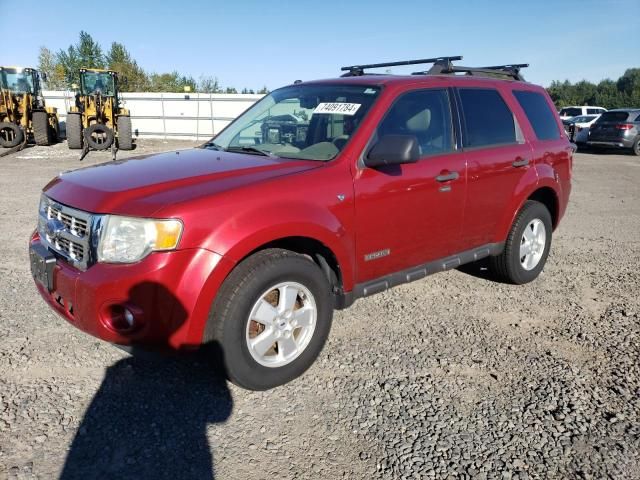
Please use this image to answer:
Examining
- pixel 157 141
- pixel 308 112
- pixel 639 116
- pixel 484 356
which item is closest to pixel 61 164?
pixel 157 141

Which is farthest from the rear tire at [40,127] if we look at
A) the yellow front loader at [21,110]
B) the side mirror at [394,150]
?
the side mirror at [394,150]

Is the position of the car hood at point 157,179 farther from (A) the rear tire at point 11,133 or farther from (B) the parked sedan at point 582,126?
(B) the parked sedan at point 582,126

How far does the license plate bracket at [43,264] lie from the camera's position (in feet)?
9.48

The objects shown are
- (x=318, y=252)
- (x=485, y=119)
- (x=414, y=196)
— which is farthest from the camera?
(x=485, y=119)

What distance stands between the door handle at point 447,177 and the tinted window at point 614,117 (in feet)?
57.1

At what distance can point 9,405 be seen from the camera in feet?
9.20

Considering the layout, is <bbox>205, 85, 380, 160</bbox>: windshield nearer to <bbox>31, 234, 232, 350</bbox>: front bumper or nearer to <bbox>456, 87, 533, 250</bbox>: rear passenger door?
<bbox>456, 87, 533, 250</bbox>: rear passenger door

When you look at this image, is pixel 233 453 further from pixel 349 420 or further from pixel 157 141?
pixel 157 141

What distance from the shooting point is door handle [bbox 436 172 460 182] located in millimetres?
3743

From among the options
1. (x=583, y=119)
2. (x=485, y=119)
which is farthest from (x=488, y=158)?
(x=583, y=119)

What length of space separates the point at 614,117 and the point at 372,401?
1918 centimetres

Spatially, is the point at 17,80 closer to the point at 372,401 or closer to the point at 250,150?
the point at 250,150

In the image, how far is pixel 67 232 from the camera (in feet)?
9.43

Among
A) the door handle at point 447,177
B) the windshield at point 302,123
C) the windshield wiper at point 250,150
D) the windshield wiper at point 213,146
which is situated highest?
the windshield at point 302,123
